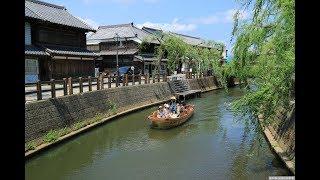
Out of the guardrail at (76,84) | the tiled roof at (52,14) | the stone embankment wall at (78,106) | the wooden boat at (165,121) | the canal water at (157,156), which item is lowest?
the canal water at (157,156)

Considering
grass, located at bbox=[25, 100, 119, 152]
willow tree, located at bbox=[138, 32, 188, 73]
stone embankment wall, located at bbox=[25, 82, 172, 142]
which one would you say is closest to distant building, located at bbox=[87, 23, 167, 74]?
willow tree, located at bbox=[138, 32, 188, 73]

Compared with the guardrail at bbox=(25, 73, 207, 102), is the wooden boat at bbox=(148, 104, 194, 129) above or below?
below

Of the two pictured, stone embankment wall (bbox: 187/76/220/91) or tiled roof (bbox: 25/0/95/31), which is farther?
stone embankment wall (bbox: 187/76/220/91)

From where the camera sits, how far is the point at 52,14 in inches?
1151

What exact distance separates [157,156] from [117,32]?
110 ft

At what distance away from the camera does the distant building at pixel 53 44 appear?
1024 inches

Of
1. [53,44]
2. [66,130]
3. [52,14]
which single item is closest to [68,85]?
[66,130]

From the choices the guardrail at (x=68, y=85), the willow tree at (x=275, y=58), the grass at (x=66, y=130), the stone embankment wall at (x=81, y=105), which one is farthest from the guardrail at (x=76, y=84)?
the willow tree at (x=275, y=58)

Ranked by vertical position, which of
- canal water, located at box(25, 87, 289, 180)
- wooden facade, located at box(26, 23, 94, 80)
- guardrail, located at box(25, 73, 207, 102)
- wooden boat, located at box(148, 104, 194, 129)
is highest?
wooden facade, located at box(26, 23, 94, 80)

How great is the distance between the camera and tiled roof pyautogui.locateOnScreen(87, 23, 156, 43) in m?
44.1

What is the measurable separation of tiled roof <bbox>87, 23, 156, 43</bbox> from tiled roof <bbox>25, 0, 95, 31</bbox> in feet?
39.7

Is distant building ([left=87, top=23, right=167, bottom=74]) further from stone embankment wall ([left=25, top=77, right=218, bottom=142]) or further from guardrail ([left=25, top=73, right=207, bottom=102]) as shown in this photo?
stone embankment wall ([left=25, top=77, right=218, bottom=142])

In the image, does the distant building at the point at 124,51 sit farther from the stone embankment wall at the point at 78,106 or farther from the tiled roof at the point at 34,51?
the tiled roof at the point at 34,51

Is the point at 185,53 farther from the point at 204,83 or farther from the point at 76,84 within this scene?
the point at 76,84
